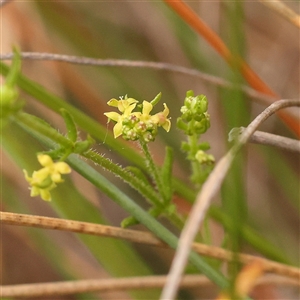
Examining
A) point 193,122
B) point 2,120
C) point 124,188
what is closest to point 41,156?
point 2,120

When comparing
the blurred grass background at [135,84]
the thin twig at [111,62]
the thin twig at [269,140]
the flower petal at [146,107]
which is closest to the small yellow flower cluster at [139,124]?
the flower petal at [146,107]

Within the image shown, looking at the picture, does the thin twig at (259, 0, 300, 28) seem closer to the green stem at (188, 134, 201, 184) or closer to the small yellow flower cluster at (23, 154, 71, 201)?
the green stem at (188, 134, 201, 184)

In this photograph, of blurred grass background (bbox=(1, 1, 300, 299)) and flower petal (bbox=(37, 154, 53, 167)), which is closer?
flower petal (bbox=(37, 154, 53, 167))

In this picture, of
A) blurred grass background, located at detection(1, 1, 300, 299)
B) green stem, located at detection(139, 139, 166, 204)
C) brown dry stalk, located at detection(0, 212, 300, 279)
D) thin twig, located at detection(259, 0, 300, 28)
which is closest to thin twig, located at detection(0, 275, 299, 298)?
brown dry stalk, located at detection(0, 212, 300, 279)

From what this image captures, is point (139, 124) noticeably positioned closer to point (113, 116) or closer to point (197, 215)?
point (113, 116)

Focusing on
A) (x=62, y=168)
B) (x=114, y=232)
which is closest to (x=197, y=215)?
(x=62, y=168)

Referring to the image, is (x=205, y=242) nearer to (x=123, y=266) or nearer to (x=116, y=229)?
(x=116, y=229)
